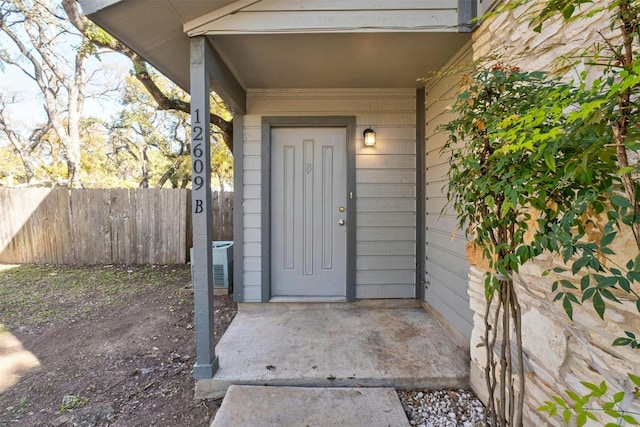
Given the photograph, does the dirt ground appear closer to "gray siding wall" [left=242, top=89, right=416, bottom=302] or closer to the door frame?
the door frame

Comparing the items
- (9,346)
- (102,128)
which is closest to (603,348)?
(9,346)

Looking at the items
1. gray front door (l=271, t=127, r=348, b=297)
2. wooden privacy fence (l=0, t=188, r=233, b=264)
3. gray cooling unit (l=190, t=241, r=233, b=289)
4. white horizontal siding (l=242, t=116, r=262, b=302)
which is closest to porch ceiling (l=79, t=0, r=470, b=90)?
white horizontal siding (l=242, t=116, r=262, b=302)

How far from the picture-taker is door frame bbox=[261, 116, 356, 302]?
10.4ft

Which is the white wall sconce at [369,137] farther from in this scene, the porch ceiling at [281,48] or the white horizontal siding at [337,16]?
the white horizontal siding at [337,16]

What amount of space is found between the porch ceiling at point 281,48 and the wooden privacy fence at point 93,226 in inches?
138

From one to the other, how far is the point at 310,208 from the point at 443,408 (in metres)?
2.12

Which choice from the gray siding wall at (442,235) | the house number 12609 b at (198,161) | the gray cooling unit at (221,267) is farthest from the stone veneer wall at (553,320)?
the gray cooling unit at (221,267)

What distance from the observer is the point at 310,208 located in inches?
128

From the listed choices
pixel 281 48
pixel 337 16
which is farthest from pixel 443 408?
pixel 281 48

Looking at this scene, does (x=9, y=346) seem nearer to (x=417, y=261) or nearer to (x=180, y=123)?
(x=417, y=261)

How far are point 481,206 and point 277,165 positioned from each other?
7.99 feet

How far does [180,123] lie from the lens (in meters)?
11.3

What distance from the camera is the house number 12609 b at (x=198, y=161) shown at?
1964mm

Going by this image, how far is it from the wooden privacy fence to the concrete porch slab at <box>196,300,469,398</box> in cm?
331
